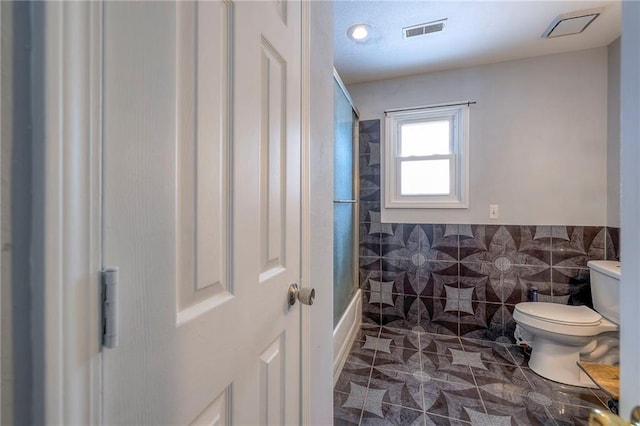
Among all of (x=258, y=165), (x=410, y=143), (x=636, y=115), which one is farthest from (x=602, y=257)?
(x=258, y=165)

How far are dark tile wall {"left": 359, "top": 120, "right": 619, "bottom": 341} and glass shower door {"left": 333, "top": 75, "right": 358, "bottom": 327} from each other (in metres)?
0.21

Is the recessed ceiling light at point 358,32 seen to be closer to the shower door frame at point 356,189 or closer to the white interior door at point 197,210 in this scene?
the shower door frame at point 356,189

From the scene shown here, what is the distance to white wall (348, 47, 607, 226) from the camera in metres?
2.18

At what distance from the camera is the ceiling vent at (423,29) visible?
1.89 m

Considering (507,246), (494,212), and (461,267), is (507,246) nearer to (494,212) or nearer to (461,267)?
(494,212)

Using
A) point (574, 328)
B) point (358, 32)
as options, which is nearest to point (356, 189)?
point (358, 32)

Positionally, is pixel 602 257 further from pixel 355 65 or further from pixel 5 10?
pixel 5 10

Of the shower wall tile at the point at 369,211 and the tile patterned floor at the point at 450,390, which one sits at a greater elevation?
the shower wall tile at the point at 369,211

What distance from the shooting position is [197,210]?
1.42ft

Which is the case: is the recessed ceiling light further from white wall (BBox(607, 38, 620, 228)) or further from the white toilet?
the white toilet

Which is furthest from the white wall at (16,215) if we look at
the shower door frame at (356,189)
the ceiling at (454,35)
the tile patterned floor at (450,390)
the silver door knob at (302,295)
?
the shower door frame at (356,189)

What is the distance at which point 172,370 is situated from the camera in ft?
1.26

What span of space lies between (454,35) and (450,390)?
2431mm

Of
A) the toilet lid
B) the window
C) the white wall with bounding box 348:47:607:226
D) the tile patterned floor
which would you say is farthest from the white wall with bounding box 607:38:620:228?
the tile patterned floor
